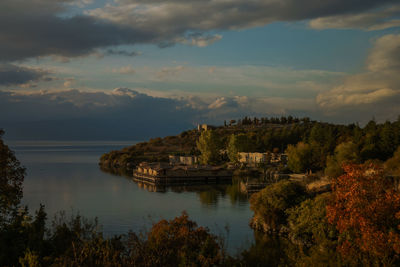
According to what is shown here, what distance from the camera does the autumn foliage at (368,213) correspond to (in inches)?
774

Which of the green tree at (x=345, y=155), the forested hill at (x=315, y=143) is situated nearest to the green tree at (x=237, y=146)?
the forested hill at (x=315, y=143)

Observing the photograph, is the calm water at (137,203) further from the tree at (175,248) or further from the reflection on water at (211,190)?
the tree at (175,248)

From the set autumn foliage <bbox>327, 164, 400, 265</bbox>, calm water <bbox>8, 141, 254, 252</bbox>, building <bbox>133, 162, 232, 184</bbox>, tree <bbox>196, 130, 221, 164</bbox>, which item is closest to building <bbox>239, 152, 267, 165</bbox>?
tree <bbox>196, 130, 221, 164</bbox>

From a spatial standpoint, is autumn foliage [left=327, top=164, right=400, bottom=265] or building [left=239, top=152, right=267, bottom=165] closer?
autumn foliage [left=327, top=164, right=400, bottom=265]

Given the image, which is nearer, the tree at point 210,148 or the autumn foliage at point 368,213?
the autumn foliage at point 368,213

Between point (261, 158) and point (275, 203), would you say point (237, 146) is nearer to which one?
point (261, 158)

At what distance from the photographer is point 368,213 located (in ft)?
68.4

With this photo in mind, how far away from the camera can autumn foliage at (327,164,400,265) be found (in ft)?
64.5

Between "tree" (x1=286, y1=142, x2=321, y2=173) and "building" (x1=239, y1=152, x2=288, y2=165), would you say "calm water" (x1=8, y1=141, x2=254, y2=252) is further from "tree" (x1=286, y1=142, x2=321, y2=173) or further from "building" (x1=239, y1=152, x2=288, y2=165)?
"building" (x1=239, y1=152, x2=288, y2=165)

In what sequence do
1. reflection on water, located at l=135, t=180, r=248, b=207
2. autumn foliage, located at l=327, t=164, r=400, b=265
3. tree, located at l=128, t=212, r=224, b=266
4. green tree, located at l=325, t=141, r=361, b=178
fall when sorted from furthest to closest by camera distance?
green tree, located at l=325, t=141, r=361, b=178 → reflection on water, located at l=135, t=180, r=248, b=207 → autumn foliage, located at l=327, t=164, r=400, b=265 → tree, located at l=128, t=212, r=224, b=266

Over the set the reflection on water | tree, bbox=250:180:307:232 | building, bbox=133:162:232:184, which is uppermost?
tree, bbox=250:180:307:232

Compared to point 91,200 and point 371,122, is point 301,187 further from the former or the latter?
point 371,122

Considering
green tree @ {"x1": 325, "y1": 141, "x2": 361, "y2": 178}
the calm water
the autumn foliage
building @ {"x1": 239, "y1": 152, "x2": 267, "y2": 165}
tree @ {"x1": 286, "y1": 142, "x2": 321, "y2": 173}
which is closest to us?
the autumn foliage

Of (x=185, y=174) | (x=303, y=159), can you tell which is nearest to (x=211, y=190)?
(x=185, y=174)
